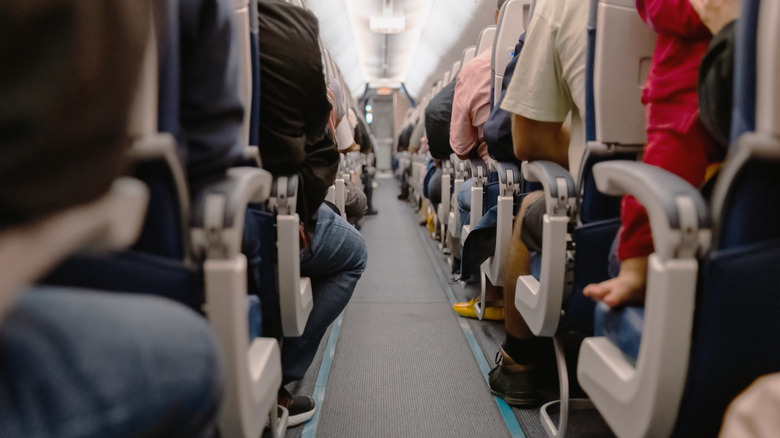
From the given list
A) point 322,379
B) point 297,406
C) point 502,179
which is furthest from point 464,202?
point 297,406

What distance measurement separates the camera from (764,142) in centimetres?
74

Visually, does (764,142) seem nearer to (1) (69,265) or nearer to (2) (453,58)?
(1) (69,265)

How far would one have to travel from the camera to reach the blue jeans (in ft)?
1.66

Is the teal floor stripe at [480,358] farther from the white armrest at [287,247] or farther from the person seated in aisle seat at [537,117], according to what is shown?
the white armrest at [287,247]

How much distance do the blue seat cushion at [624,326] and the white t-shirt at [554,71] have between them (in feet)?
1.89

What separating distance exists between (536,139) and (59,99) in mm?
1590

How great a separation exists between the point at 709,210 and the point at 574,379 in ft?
4.62

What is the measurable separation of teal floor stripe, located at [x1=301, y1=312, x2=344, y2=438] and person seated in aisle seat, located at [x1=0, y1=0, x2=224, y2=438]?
1.22m

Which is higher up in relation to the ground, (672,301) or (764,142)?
(764,142)

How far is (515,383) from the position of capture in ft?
6.36

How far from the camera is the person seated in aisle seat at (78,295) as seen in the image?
1.31ft

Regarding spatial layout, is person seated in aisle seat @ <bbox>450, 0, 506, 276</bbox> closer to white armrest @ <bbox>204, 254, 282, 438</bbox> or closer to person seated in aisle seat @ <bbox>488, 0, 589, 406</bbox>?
person seated in aisle seat @ <bbox>488, 0, 589, 406</bbox>

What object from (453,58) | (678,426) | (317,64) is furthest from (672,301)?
(453,58)

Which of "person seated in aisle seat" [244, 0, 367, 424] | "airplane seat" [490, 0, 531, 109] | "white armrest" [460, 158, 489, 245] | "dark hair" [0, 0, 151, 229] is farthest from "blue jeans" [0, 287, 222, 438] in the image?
"white armrest" [460, 158, 489, 245]
